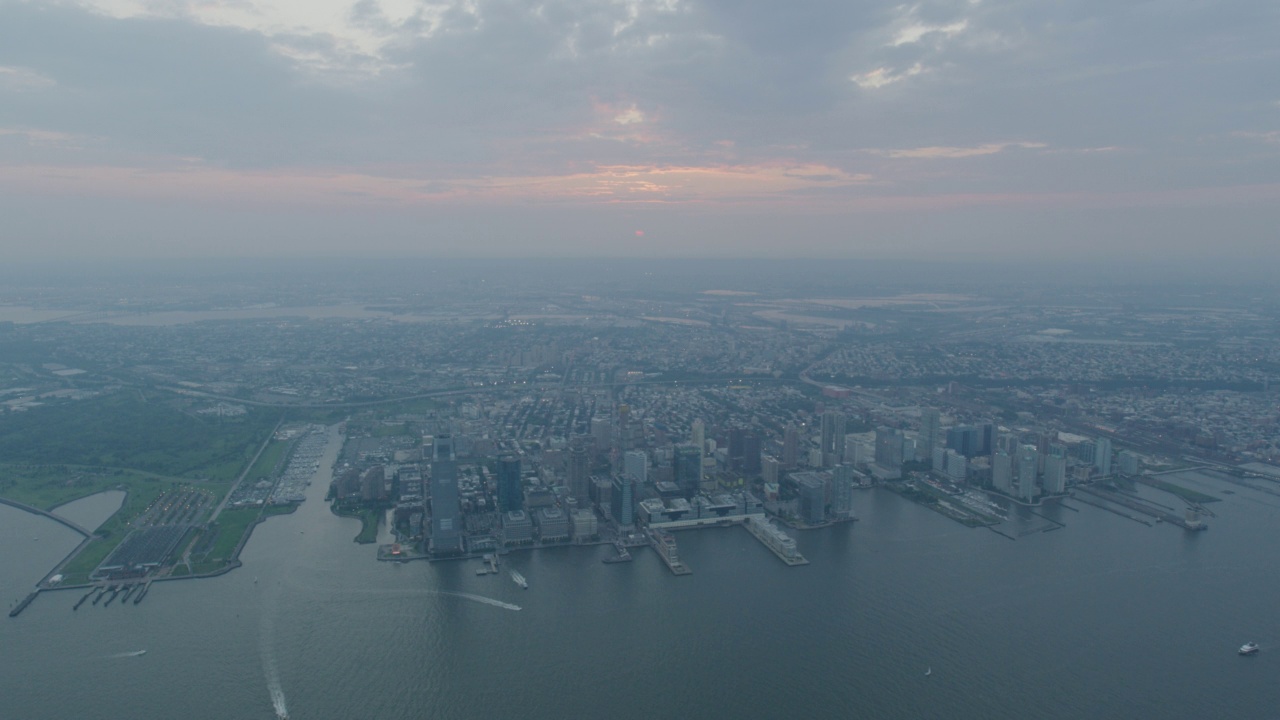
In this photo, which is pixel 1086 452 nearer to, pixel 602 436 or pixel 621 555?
pixel 602 436

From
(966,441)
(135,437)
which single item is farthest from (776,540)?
(135,437)

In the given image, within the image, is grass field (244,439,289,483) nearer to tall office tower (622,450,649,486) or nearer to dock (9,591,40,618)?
dock (9,591,40,618)

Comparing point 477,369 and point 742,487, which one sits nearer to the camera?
point 742,487

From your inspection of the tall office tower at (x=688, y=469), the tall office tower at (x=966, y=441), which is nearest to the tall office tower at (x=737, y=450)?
the tall office tower at (x=688, y=469)

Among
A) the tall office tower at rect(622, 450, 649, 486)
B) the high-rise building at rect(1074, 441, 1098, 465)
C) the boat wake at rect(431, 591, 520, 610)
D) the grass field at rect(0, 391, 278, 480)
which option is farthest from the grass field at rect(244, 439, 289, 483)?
the high-rise building at rect(1074, 441, 1098, 465)

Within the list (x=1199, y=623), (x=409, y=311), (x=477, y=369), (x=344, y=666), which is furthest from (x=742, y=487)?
(x=409, y=311)

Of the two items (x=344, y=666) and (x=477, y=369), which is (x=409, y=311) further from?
(x=344, y=666)
